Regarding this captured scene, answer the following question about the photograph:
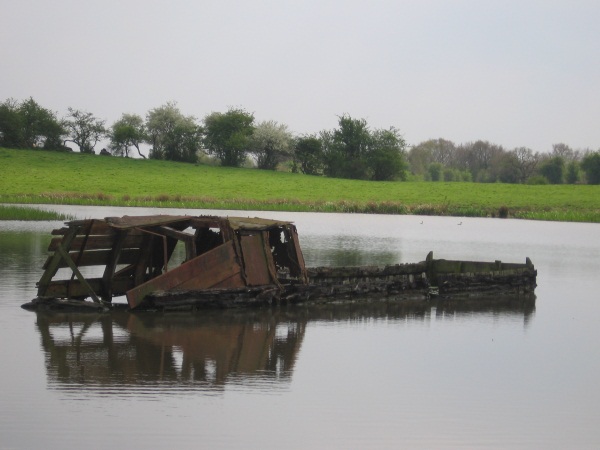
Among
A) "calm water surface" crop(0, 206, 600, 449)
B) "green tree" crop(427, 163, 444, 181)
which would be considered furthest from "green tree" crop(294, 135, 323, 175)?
"calm water surface" crop(0, 206, 600, 449)

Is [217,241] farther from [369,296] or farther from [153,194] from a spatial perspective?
[153,194]

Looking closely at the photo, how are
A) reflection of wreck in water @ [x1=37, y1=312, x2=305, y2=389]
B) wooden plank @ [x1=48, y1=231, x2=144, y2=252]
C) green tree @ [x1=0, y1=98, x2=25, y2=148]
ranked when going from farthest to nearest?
green tree @ [x1=0, y1=98, x2=25, y2=148]
wooden plank @ [x1=48, y1=231, x2=144, y2=252]
reflection of wreck in water @ [x1=37, y1=312, x2=305, y2=389]

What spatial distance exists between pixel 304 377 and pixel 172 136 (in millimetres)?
102993

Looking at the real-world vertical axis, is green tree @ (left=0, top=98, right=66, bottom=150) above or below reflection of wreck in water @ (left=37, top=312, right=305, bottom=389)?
above

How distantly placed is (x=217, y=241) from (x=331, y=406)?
970 cm

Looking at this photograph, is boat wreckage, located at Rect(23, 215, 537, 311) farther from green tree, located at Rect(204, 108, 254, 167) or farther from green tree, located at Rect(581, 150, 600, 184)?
green tree, located at Rect(581, 150, 600, 184)

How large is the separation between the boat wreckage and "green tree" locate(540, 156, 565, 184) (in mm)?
117711

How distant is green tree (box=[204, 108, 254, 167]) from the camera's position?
113188mm

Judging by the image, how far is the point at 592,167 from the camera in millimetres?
117562

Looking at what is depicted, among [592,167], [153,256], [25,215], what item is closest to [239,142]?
[592,167]

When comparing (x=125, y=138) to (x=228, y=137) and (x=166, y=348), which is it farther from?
(x=166, y=348)

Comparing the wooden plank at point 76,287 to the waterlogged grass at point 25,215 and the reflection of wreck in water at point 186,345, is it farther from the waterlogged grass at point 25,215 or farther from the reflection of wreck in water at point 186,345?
the waterlogged grass at point 25,215

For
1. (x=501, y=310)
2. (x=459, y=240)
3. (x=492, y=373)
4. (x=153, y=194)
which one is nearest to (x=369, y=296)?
(x=501, y=310)

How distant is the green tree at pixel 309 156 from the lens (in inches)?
4545
